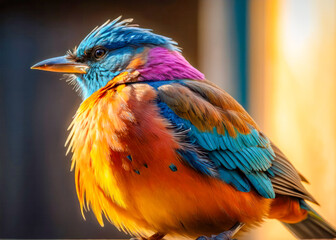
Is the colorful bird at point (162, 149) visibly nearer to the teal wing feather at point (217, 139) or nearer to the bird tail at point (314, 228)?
the teal wing feather at point (217, 139)

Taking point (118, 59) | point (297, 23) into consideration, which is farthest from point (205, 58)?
point (118, 59)

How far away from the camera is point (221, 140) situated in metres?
1.38

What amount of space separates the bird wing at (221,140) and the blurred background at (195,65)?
2.79 feet

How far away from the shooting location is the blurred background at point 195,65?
232cm

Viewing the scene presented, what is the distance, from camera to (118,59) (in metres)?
1.45

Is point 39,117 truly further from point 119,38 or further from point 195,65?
point 119,38

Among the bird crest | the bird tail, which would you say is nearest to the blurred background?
the bird tail

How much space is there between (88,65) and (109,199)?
435 millimetres

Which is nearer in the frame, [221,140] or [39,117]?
[221,140]

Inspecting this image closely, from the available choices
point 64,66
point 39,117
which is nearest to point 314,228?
point 64,66

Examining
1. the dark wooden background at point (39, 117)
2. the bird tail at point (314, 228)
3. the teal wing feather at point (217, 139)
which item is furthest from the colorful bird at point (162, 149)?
the dark wooden background at point (39, 117)

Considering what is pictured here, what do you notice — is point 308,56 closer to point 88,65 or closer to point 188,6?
point 188,6

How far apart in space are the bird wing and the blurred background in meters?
0.85

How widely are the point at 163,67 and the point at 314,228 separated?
0.79 metres
